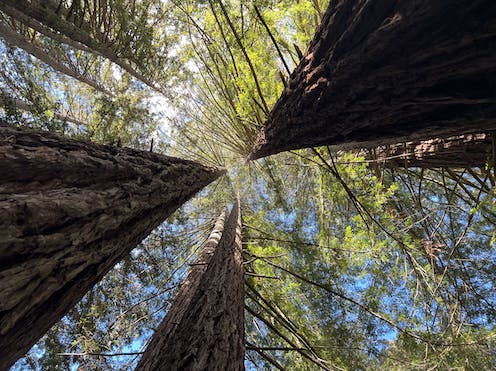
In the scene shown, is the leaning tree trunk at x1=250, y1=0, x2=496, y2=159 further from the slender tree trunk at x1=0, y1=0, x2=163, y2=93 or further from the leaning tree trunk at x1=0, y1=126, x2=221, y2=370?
the slender tree trunk at x1=0, y1=0, x2=163, y2=93

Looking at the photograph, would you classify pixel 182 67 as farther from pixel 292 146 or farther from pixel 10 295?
pixel 10 295

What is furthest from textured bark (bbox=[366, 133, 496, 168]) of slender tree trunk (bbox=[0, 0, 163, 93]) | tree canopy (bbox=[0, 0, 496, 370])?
slender tree trunk (bbox=[0, 0, 163, 93])

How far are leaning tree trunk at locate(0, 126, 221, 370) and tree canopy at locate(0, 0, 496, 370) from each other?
38.4 inches

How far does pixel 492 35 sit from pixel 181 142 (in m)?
8.09

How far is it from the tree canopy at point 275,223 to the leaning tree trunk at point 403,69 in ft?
3.20

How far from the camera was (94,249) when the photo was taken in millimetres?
1520

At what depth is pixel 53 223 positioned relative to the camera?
118cm

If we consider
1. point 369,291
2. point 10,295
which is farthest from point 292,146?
point 369,291

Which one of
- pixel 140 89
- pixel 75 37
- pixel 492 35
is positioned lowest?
pixel 492 35

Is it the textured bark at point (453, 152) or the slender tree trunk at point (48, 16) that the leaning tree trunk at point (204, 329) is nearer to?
the textured bark at point (453, 152)

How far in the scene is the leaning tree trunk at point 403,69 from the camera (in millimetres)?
1037

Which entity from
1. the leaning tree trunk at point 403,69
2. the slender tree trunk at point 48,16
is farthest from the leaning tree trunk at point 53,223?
the slender tree trunk at point 48,16

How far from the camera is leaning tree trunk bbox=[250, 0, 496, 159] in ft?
3.40

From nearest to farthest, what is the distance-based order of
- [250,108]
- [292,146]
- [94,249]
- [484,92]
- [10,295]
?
[10,295], [484,92], [94,249], [292,146], [250,108]
